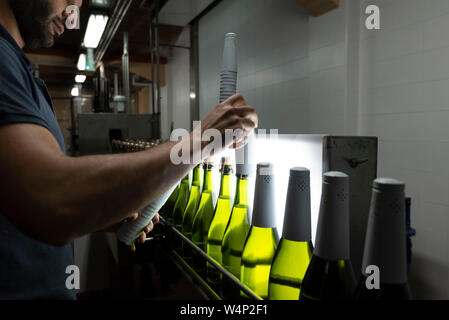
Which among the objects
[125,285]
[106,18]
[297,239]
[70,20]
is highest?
[106,18]

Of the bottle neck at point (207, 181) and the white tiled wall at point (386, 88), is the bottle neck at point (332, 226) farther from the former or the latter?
the white tiled wall at point (386, 88)

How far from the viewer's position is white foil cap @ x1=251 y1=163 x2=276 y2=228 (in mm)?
531

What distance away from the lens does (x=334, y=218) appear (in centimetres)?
40

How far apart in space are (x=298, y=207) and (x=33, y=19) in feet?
1.97

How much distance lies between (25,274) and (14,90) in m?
0.34

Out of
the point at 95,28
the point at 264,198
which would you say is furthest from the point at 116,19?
the point at 264,198

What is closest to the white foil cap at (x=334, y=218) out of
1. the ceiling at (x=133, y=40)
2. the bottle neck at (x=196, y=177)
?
the bottle neck at (x=196, y=177)

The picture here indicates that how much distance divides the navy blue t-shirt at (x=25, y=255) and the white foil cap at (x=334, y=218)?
1.20 ft

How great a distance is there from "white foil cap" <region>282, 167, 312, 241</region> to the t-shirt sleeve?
335 mm

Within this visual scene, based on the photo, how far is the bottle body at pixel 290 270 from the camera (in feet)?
1.72

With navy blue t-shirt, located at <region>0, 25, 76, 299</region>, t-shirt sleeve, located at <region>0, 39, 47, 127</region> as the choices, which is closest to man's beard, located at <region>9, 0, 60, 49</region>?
navy blue t-shirt, located at <region>0, 25, 76, 299</region>

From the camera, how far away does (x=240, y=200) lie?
670 mm
